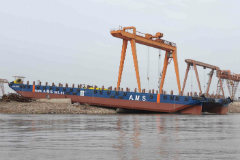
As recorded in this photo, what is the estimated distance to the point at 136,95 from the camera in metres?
40.7

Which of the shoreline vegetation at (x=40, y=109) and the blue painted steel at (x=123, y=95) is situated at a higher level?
the blue painted steel at (x=123, y=95)

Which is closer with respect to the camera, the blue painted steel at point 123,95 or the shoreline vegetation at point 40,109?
the shoreline vegetation at point 40,109

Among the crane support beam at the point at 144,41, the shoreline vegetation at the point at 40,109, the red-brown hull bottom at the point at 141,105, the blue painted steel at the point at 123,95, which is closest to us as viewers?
the shoreline vegetation at the point at 40,109

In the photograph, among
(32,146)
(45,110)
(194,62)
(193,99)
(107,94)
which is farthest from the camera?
(194,62)

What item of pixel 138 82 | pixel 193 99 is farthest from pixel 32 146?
pixel 138 82

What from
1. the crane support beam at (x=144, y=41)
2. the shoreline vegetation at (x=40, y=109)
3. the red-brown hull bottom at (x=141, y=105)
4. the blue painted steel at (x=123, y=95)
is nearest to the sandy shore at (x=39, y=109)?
the shoreline vegetation at (x=40, y=109)

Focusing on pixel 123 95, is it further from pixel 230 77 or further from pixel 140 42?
pixel 230 77

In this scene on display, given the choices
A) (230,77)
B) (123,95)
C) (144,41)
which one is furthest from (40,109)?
(230,77)

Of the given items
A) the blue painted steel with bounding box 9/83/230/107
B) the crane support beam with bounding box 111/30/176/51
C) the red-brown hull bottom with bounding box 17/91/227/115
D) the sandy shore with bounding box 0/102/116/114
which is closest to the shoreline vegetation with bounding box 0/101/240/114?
the sandy shore with bounding box 0/102/116/114

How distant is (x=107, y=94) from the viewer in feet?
139

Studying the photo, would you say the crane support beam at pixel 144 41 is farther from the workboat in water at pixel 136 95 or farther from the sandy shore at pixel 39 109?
the sandy shore at pixel 39 109

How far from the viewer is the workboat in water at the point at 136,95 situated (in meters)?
39.7

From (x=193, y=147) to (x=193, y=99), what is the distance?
30467mm

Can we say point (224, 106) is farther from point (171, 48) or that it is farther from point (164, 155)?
point (164, 155)
